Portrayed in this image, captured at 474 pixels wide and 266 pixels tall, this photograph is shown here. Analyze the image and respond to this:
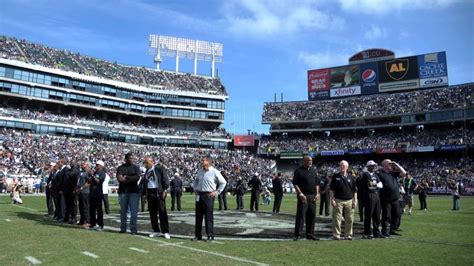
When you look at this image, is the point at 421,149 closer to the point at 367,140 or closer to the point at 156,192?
the point at 367,140

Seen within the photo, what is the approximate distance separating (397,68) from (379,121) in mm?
9475

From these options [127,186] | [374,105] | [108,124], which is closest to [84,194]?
[127,186]

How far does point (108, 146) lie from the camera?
61406mm

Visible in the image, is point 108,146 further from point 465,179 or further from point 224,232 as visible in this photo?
point 224,232

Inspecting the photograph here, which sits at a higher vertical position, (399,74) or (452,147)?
(399,74)

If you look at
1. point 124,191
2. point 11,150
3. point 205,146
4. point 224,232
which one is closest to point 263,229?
point 224,232

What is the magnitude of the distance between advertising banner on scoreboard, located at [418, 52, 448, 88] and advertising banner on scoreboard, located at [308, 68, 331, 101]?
52.9 ft

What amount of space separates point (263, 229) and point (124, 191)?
4.33m

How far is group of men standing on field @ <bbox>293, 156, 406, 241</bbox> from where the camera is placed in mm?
10969

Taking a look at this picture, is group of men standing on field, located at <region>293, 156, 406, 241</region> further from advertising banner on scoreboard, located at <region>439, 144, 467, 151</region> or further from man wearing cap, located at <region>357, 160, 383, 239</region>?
advertising banner on scoreboard, located at <region>439, 144, 467, 151</region>

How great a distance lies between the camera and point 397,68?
68.4 meters

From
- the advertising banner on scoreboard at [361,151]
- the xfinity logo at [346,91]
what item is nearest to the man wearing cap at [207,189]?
the advertising banner on scoreboard at [361,151]

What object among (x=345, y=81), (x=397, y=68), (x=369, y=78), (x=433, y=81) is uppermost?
(x=397, y=68)

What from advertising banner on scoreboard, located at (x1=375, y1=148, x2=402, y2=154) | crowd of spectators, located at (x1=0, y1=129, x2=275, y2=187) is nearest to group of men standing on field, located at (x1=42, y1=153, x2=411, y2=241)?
crowd of spectators, located at (x1=0, y1=129, x2=275, y2=187)
